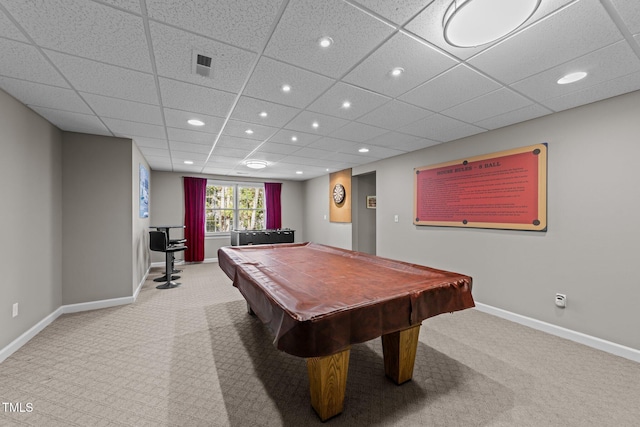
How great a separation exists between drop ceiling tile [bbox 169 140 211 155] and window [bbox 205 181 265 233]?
9.26 ft

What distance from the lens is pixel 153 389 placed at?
6.01 ft

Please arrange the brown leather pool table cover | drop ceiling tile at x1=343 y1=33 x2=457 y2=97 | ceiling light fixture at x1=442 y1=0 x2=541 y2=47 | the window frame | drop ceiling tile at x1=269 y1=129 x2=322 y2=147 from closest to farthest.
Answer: ceiling light fixture at x1=442 y1=0 x2=541 y2=47, the brown leather pool table cover, drop ceiling tile at x1=343 y1=33 x2=457 y2=97, drop ceiling tile at x1=269 y1=129 x2=322 y2=147, the window frame

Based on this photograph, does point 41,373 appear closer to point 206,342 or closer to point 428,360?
point 206,342

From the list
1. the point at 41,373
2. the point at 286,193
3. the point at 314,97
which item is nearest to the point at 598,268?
the point at 314,97

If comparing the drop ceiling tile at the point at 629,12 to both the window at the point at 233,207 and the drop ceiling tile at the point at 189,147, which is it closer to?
the drop ceiling tile at the point at 189,147

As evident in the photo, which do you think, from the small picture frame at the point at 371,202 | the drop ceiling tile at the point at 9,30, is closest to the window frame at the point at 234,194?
the small picture frame at the point at 371,202

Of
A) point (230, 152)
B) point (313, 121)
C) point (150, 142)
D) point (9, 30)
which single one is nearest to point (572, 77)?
point (313, 121)

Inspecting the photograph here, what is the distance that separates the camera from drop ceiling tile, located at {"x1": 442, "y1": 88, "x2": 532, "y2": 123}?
2305 millimetres

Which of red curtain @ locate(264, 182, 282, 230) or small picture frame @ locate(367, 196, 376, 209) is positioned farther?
red curtain @ locate(264, 182, 282, 230)

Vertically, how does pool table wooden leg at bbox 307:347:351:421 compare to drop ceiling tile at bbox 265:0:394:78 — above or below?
below

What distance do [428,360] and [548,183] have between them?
7.38ft

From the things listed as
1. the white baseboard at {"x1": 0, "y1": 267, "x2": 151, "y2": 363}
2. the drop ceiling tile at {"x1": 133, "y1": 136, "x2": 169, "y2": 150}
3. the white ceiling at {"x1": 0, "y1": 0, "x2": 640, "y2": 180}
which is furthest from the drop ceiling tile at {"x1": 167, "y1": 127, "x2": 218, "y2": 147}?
the white baseboard at {"x1": 0, "y1": 267, "x2": 151, "y2": 363}

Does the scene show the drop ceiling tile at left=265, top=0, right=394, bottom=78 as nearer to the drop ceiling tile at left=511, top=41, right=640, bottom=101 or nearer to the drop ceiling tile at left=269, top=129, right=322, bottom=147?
the drop ceiling tile at left=511, top=41, right=640, bottom=101

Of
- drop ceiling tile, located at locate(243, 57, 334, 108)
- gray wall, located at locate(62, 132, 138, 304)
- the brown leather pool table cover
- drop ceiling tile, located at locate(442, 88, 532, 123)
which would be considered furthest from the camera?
gray wall, located at locate(62, 132, 138, 304)
